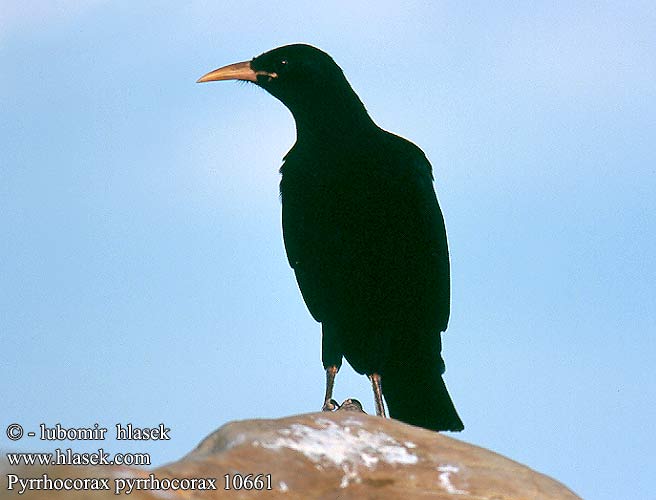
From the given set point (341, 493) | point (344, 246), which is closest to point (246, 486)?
point (341, 493)

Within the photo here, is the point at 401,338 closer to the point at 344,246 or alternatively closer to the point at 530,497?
the point at 344,246

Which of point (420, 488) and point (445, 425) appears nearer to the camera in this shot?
point (420, 488)

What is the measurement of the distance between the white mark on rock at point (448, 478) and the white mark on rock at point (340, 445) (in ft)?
0.42

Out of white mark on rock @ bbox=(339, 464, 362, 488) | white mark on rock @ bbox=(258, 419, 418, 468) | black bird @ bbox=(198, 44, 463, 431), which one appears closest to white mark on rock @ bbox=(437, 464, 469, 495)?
white mark on rock @ bbox=(258, 419, 418, 468)

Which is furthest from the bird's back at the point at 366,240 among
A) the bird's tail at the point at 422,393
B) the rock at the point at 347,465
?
the rock at the point at 347,465

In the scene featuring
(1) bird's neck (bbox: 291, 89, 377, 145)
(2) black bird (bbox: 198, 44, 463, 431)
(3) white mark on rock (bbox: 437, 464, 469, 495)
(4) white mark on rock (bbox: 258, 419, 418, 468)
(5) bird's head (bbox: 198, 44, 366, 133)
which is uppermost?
(5) bird's head (bbox: 198, 44, 366, 133)

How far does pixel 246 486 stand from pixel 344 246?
9.00 feet

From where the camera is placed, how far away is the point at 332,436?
4137mm

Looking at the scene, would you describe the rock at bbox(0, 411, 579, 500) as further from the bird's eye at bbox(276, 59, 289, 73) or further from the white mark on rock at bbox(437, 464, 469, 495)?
the bird's eye at bbox(276, 59, 289, 73)

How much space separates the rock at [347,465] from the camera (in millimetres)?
3762

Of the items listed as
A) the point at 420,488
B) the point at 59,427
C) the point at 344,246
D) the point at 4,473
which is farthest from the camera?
the point at 344,246

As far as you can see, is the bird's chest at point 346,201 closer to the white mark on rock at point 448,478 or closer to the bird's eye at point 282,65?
the bird's eye at point 282,65

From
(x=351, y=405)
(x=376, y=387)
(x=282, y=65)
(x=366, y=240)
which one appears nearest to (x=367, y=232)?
(x=366, y=240)

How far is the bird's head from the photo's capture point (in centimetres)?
652
